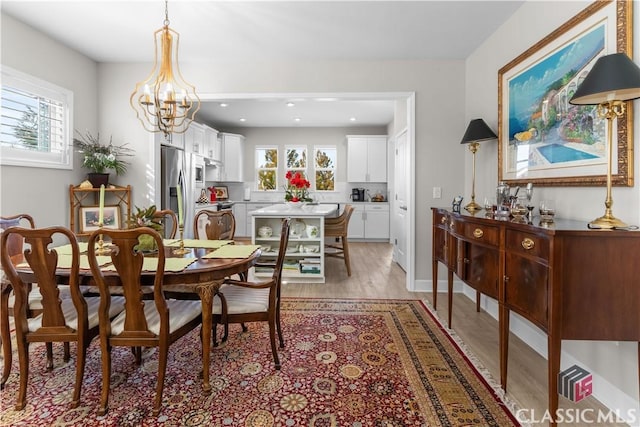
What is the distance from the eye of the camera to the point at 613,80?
1.41 meters

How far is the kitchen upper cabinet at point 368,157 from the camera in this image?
7.70 meters

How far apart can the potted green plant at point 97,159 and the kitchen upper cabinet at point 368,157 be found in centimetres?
495

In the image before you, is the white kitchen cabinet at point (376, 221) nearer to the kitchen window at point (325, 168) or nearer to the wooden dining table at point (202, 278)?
the kitchen window at point (325, 168)

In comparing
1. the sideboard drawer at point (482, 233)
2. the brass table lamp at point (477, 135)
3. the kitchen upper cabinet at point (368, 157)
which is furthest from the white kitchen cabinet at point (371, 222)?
the sideboard drawer at point (482, 233)

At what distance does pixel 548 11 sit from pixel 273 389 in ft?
10.1

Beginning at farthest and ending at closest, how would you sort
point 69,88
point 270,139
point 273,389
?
point 270,139 < point 69,88 < point 273,389

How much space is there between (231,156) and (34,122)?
14.7 feet

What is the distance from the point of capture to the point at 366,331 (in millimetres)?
2734

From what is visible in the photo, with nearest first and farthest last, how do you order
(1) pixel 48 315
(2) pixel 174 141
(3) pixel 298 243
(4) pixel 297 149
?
(1) pixel 48 315, (3) pixel 298 243, (2) pixel 174 141, (4) pixel 297 149

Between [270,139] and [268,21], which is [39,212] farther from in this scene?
[270,139]

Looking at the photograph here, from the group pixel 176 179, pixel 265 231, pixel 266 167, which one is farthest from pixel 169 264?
pixel 266 167

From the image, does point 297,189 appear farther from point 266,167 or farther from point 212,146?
point 266,167

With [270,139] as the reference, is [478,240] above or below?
below

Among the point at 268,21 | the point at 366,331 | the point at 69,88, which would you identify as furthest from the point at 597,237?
the point at 69,88
